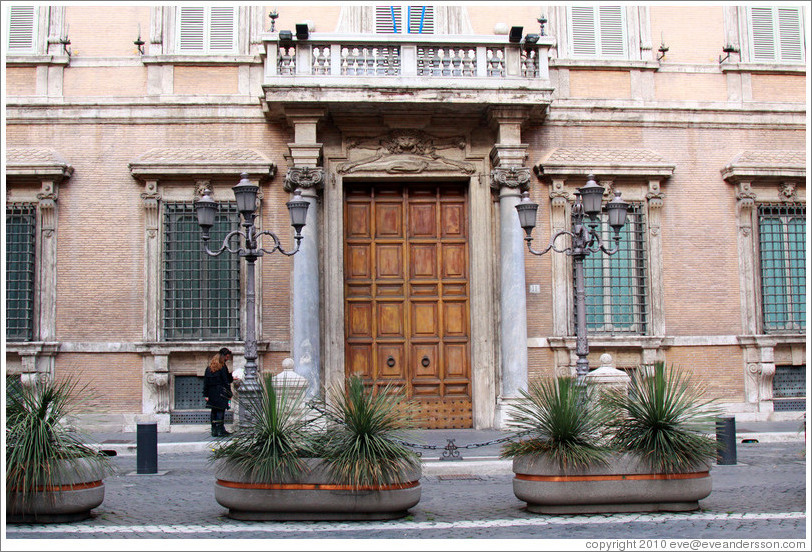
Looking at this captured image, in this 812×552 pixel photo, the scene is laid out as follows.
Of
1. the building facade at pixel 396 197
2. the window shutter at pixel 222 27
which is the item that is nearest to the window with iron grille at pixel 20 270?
the building facade at pixel 396 197

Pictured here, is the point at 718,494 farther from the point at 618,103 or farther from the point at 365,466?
the point at 618,103

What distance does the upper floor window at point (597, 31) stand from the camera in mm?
16891

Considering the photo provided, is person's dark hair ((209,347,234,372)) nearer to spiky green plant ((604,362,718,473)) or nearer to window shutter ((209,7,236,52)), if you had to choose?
window shutter ((209,7,236,52))

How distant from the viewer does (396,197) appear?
16.2m

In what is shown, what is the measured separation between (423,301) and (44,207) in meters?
7.32

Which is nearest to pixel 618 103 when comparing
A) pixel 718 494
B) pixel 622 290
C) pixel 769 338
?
pixel 622 290

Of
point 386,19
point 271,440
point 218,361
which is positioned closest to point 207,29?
point 386,19

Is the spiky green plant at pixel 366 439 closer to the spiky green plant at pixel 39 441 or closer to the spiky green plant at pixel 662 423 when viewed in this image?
the spiky green plant at pixel 662 423

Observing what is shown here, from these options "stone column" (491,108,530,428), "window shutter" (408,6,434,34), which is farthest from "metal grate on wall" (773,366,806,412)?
"window shutter" (408,6,434,34)

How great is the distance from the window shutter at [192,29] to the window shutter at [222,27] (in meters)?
0.19

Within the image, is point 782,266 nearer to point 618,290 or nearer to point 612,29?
point 618,290

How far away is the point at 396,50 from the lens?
1538 centimetres

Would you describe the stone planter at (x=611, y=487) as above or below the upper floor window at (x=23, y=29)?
below

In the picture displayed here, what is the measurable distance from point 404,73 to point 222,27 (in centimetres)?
401
